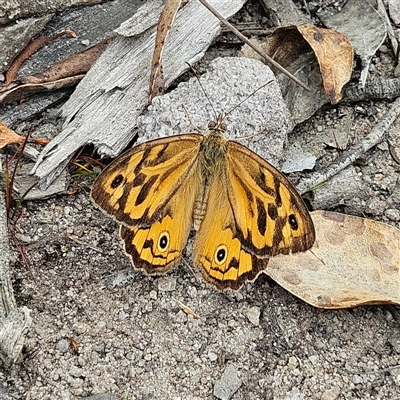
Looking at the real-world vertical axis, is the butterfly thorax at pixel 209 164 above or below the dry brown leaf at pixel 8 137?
below

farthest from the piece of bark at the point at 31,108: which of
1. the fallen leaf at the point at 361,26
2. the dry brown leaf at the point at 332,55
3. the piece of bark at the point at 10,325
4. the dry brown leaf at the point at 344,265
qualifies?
the fallen leaf at the point at 361,26

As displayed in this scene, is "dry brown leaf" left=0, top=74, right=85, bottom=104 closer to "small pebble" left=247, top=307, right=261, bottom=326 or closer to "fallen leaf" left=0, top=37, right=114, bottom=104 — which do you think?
"fallen leaf" left=0, top=37, right=114, bottom=104

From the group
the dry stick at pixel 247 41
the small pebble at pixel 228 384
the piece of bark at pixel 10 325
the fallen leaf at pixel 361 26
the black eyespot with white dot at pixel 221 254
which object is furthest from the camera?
the fallen leaf at pixel 361 26

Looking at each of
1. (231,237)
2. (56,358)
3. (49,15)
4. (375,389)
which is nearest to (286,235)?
(231,237)

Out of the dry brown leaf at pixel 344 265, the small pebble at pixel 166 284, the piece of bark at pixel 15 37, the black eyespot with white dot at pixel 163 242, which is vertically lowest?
the dry brown leaf at pixel 344 265

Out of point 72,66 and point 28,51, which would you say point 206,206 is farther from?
point 28,51

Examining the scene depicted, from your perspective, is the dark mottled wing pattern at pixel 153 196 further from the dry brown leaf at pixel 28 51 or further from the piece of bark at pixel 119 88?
the dry brown leaf at pixel 28 51

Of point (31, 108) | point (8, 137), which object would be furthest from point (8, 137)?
point (31, 108)

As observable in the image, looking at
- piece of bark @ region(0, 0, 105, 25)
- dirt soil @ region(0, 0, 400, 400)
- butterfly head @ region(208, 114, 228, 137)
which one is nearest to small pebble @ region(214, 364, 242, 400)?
dirt soil @ region(0, 0, 400, 400)
